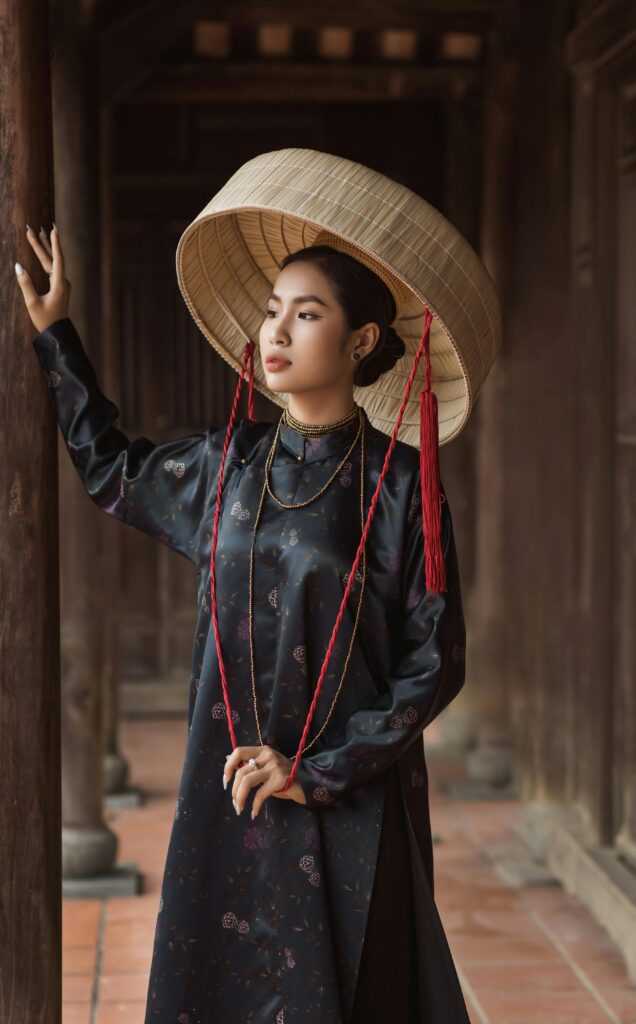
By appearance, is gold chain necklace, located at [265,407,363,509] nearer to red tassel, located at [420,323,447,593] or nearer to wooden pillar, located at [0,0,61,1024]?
red tassel, located at [420,323,447,593]

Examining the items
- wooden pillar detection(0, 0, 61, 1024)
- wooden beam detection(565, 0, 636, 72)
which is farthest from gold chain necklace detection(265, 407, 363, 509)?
wooden beam detection(565, 0, 636, 72)

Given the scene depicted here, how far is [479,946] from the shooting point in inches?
158

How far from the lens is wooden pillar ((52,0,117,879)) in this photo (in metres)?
4.31

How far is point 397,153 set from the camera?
6.80m

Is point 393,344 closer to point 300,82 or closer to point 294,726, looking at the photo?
point 294,726

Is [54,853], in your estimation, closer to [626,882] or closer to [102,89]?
[626,882]

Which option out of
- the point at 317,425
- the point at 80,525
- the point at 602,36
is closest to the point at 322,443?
the point at 317,425

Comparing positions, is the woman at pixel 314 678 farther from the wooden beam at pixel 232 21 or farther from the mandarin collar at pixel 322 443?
the wooden beam at pixel 232 21

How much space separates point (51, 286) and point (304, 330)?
1.46 feet

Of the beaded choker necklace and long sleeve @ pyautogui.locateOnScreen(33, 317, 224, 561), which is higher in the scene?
the beaded choker necklace

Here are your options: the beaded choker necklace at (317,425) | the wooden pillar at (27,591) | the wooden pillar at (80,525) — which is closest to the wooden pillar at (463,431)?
the wooden pillar at (80,525)

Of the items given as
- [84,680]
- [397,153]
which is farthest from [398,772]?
[397,153]

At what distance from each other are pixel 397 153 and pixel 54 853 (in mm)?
4921

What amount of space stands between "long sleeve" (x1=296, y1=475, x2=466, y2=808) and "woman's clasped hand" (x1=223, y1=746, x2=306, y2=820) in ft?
0.14
